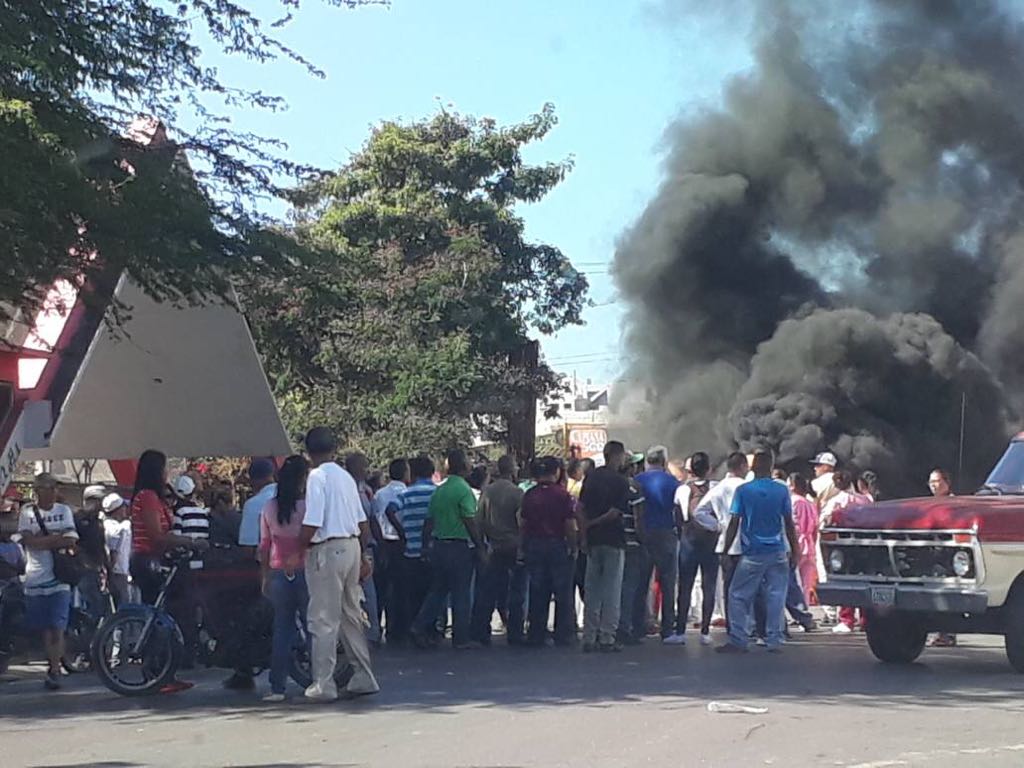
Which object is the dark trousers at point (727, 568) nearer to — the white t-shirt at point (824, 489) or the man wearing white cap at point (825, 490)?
the man wearing white cap at point (825, 490)

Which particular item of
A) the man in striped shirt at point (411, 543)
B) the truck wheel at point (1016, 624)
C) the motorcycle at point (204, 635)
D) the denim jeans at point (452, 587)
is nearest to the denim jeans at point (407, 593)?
the man in striped shirt at point (411, 543)

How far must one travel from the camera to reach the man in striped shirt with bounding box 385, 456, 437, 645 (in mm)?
14109

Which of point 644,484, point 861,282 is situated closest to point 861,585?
point 644,484

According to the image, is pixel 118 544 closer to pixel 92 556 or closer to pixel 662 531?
pixel 92 556

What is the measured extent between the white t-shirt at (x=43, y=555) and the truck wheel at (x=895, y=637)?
6.43 metres

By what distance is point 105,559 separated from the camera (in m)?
12.6

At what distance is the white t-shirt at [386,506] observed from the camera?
1445cm

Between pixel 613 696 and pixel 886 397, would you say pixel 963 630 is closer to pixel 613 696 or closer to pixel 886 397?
pixel 613 696

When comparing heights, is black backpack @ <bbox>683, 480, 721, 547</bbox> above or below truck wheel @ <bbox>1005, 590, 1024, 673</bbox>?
above

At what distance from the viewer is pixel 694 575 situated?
14438mm

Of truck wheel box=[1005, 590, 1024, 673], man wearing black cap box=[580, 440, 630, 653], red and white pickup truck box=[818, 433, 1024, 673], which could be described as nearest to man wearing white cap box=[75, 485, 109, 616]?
man wearing black cap box=[580, 440, 630, 653]

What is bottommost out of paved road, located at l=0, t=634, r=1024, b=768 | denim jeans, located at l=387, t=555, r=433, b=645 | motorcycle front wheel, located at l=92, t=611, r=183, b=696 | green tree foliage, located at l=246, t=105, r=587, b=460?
paved road, located at l=0, t=634, r=1024, b=768

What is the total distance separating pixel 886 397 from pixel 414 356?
49.0ft

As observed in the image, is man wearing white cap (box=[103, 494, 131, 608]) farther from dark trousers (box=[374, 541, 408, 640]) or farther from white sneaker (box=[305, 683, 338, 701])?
white sneaker (box=[305, 683, 338, 701])
